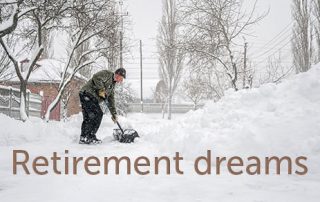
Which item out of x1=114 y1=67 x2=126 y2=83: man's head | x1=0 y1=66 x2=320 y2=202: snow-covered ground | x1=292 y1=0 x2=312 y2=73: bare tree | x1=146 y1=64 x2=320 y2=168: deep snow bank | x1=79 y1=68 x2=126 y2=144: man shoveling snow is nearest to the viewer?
x1=0 y1=66 x2=320 y2=202: snow-covered ground

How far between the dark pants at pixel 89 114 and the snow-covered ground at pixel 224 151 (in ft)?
2.15

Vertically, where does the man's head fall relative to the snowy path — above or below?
above

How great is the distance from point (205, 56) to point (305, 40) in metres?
13.5

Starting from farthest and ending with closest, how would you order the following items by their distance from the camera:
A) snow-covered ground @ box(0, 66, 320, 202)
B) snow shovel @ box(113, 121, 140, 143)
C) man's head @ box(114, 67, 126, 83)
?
snow shovel @ box(113, 121, 140, 143) < man's head @ box(114, 67, 126, 83) < snow-covered ground @ box(0, 66, 320, 202)

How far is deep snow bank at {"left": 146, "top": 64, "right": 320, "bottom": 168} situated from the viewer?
384 cm

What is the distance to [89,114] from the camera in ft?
21.7

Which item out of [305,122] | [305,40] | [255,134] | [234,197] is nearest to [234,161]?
[255,134]

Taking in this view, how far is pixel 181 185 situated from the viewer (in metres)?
2.86

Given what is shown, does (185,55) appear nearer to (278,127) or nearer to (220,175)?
(278,127)

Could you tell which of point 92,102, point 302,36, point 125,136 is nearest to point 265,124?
point 125,136

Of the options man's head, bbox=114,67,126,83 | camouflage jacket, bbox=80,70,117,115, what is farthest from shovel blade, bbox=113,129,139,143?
man's head, bbox=114,67,126,83

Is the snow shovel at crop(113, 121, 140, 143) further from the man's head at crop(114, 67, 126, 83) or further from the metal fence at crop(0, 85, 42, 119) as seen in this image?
the metal fence at crop(0, 85, 42, 119)

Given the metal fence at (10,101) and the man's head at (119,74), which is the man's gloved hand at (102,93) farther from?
the metal fence at (10,101)

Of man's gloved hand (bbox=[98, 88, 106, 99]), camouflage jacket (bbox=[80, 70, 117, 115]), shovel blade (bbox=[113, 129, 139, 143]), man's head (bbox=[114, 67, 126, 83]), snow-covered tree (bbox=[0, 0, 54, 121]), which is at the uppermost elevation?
snow-covered tree (bbox=[0, 0, 54, 121])
